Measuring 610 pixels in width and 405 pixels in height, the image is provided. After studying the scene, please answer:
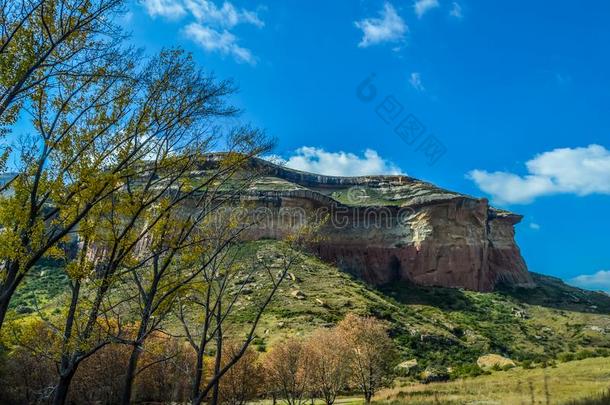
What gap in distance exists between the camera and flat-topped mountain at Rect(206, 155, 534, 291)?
80.8m

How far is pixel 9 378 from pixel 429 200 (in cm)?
6860

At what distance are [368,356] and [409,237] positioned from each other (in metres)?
54.7

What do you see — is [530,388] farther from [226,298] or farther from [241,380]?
[241,380]

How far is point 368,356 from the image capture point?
106 ft

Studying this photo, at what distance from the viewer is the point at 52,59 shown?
1129cm

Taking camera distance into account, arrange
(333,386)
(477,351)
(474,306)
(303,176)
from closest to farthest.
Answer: (333,386) < (477,351) < (474,306) < (303,176)

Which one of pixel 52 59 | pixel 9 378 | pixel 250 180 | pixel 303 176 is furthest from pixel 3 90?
pixel 303 176

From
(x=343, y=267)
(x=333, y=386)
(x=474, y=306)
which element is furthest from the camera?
(x=343, y=267)

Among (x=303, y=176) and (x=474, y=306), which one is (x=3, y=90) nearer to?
(x=474, y=306)

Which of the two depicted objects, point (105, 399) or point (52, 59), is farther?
point (105, 399)

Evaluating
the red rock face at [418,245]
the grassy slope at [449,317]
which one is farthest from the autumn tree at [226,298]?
the red rock face at [418,245]

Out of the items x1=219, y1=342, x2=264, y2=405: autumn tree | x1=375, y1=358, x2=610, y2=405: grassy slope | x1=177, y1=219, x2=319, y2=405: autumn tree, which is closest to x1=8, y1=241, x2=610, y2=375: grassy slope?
x1=177, y1=219, x2=319, y2=405: autumn tree

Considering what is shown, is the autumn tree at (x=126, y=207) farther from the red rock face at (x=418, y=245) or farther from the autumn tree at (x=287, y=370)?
the red rock face at (x=418, y=245)

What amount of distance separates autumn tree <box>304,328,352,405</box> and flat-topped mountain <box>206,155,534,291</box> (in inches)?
1669
